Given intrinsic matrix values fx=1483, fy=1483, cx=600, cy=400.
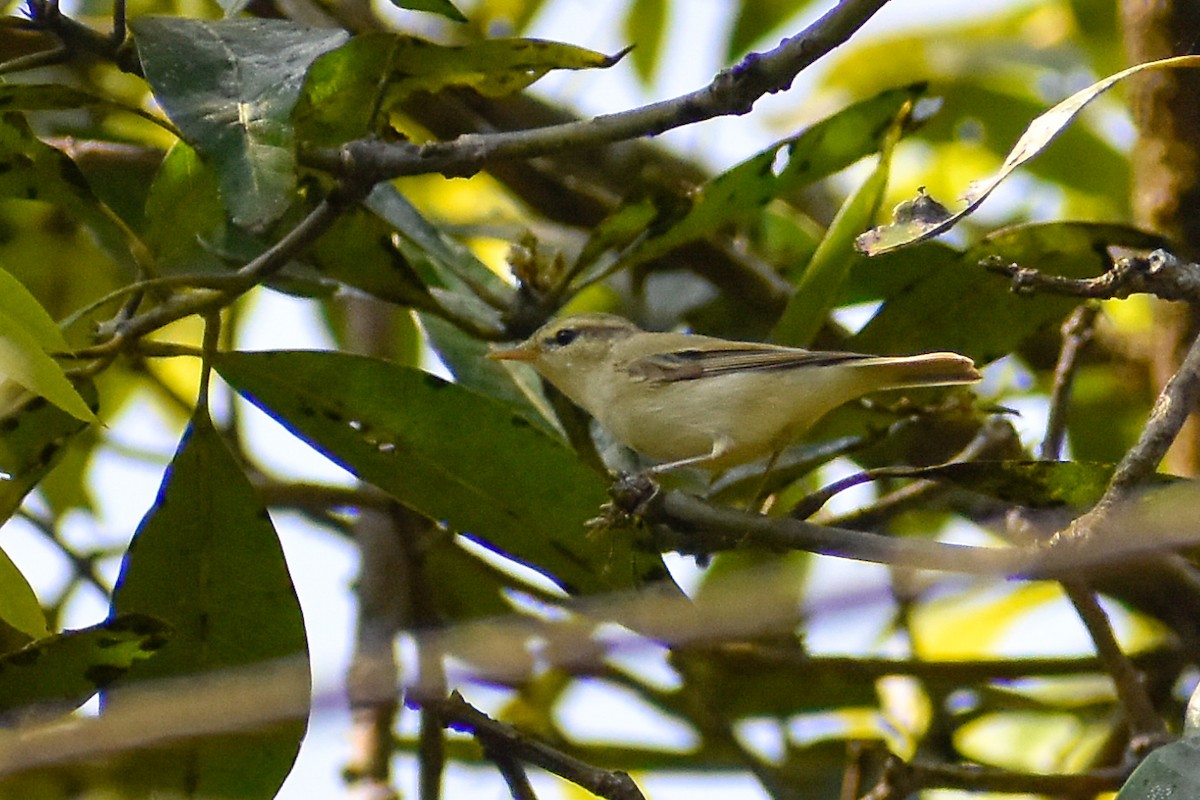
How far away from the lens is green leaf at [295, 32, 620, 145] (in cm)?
197

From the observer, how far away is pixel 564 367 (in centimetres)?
271

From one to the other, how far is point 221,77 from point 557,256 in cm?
100

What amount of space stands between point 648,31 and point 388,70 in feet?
6.49

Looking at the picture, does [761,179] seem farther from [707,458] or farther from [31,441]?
[31,441]

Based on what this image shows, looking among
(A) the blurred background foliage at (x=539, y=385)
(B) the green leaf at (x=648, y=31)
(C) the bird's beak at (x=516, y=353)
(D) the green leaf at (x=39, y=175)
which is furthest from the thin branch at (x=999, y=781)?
(B) the green leaf at (x=648, y=31)

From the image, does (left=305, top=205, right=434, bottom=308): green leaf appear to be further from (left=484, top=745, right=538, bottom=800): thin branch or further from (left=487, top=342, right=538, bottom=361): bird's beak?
(left=484, top=745, right=538, bottom=800): thin branch

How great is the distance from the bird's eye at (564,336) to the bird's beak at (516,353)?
0.12 metres

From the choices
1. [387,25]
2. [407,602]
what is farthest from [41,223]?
[407,602]

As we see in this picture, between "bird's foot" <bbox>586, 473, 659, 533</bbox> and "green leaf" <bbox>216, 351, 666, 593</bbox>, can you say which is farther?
"green leaf" <bbox>216, 351, 666, 593</bbox>

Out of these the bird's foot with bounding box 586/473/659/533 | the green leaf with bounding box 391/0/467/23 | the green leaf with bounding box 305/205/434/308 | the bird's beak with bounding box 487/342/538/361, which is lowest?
the bird's foot with bounding box 586/473/659/533

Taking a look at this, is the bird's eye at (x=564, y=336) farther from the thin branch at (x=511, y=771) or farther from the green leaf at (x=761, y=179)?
the thin branch at (x=511, y=771)

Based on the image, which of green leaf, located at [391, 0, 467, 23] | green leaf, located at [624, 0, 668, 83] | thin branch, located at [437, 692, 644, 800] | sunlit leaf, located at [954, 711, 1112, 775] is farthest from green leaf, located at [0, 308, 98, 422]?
green leaf, located at [624, 0, 668, 83]

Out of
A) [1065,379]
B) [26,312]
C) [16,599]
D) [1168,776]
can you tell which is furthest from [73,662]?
[1065,379]

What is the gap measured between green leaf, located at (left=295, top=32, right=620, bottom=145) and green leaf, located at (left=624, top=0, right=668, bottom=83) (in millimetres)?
1834
